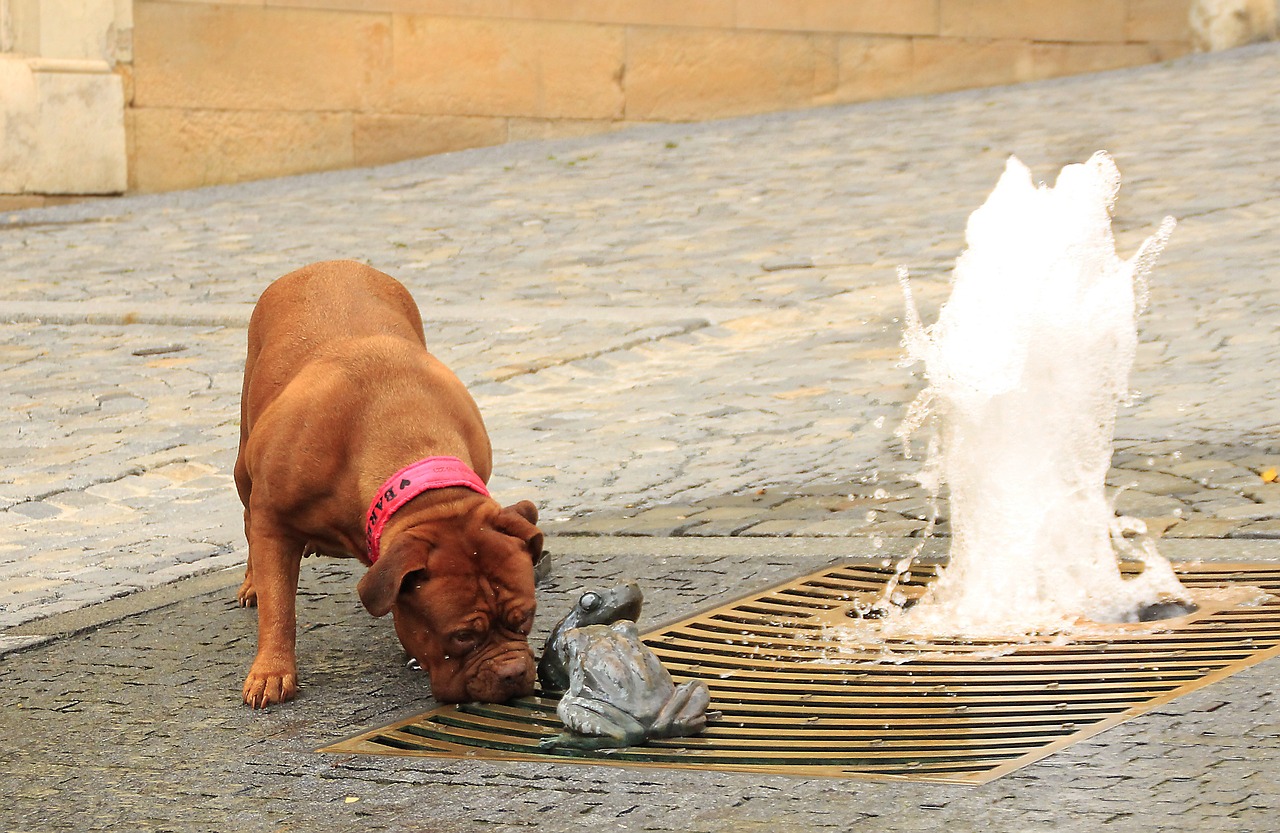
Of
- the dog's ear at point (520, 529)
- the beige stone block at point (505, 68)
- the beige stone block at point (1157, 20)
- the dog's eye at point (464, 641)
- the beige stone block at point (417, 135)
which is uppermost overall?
the beige stone block at point (1157, 20)

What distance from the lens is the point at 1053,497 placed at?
16.8 feet

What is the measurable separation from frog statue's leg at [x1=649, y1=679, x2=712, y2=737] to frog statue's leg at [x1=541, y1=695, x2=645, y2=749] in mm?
45

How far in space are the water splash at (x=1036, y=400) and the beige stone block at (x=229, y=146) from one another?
10.0 meters

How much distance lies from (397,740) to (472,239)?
8.34 m

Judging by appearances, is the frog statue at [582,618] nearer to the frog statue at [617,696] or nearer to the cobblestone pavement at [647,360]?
the frog statue at [617,696]

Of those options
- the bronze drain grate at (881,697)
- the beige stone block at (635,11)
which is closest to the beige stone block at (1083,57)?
the beige stone block at (635,11)

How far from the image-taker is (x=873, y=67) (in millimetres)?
16328

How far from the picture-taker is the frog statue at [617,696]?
3.76m

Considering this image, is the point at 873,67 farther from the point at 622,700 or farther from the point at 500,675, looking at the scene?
the point at 622,700

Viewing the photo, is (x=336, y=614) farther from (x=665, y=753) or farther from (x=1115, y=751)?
(x=1115, y=751)

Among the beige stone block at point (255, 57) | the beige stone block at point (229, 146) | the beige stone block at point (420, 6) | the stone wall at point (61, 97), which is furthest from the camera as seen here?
the beige stone block at point (420, 6)

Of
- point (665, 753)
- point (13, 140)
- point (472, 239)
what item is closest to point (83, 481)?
point (665, 753)

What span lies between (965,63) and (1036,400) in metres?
11.9

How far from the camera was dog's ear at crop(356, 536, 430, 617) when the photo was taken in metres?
3.86
